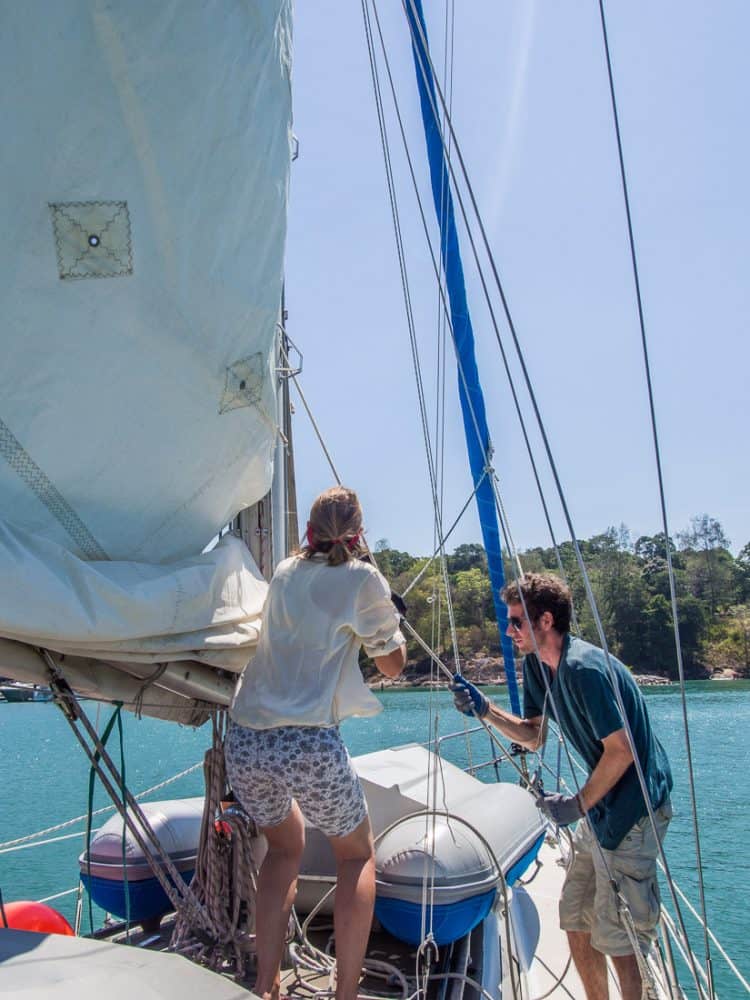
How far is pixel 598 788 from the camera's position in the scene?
7.04 ft

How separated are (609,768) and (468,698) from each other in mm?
434

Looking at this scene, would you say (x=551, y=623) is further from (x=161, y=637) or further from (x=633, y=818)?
(x=161, y=637)

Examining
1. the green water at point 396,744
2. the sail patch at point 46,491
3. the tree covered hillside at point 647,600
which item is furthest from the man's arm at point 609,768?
the tree covered hillside at point 647,600

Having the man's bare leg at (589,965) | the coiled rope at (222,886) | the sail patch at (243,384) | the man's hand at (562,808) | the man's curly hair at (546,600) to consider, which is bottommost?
the man's bare leg at (589,965)

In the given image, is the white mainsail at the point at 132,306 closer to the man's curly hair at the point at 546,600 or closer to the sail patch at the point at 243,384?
the sail patch at the point at 243,384

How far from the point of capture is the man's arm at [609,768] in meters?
2.12

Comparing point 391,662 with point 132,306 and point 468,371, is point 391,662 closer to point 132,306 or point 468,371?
Result: point 132,306

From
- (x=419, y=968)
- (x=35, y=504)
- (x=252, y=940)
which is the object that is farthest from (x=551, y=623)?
(x=35, y=504)

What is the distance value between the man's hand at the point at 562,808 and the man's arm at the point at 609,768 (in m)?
0.02

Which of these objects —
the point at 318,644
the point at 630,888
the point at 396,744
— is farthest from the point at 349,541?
the point at 396,744

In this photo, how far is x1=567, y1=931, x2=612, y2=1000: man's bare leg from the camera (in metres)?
2.35

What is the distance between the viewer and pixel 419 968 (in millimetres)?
2275

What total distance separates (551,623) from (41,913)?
5.98ft

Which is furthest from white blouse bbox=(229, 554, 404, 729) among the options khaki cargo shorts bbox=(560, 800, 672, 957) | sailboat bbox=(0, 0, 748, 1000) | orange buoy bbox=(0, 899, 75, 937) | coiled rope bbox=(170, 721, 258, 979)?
orange buoy bbox=(0, 899, 75, 937)
